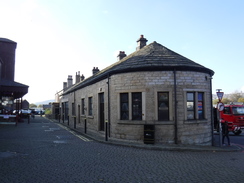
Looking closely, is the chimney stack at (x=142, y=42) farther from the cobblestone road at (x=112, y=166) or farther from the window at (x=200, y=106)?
the cobblestone road at (x=112, y=166)

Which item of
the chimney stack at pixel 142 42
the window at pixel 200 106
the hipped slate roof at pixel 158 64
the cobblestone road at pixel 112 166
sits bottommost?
the cobblestone road at pixel 112 166

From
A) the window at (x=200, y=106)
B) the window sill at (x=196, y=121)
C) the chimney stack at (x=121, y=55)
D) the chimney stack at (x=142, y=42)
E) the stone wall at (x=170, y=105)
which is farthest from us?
the chimney stack at (x=121, y=55)

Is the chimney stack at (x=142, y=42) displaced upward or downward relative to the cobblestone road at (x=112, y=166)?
upward

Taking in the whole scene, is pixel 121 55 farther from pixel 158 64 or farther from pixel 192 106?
pixel 192 106

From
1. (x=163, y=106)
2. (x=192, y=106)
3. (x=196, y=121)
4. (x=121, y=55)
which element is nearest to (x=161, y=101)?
(x=163, y=106)

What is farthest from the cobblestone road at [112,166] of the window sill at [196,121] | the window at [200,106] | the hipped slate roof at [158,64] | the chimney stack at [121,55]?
the chimney stack at [121,55]

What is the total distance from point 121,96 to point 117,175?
6832mm

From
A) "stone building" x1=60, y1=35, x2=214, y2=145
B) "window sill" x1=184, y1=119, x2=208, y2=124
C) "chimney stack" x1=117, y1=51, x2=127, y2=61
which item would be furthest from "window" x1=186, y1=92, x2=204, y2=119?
"chimney stack" x1=117, y1=51, x2=127, y2=61

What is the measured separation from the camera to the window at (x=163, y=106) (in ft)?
38.2

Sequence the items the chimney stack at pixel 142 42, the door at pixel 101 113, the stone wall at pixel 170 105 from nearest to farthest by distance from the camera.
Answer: the stone wall at pixel 170 105, the door at pixel 101 113, the chimney stack at pixel 142 42

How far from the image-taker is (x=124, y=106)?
12.6m

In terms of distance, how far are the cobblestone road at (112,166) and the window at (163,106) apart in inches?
→ 87.7

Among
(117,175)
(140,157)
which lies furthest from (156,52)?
(117,175)

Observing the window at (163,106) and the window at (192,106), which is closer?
the window at (163,106)
